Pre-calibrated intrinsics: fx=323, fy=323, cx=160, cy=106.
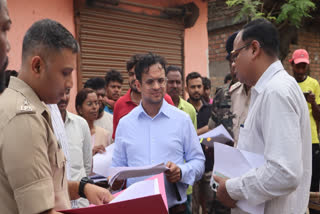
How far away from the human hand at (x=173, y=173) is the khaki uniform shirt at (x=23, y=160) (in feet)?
4.19

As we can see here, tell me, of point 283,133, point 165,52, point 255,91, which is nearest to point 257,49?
point 255,91

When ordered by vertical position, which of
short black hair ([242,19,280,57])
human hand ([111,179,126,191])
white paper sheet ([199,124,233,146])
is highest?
short black hair ([242,19,280,57])

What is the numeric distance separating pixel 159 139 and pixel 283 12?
511 centimetres

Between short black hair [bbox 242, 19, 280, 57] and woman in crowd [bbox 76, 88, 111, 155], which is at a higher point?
short black hair [bbox 242, 19, 280, 57]

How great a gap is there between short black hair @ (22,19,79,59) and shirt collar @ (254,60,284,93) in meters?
1.06

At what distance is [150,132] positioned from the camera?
2.59 m

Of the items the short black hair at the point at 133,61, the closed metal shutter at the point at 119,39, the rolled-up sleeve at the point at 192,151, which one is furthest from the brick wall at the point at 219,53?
the rolled-up sleeve at the point at 192,151

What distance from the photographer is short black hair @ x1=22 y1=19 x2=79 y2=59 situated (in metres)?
1.32

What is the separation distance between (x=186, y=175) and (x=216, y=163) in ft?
1.70

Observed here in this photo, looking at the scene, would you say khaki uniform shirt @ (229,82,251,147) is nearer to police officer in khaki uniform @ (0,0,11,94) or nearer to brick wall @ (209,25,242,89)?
police officer in khaki uniform @ (0,0,11,94)

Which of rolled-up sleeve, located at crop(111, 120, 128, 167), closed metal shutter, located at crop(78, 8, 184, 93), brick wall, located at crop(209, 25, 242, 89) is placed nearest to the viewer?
rolled-up sleeve, located at crop(111, 120, 128, 167)

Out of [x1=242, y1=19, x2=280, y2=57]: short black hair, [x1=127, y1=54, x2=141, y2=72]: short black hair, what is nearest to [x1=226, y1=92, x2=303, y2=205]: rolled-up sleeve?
[x1=242, y1=19, x2=280, y2=57]: short black hair

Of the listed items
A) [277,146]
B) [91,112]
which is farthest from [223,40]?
[277,146]

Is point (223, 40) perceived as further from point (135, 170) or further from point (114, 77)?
point (135, 170)
